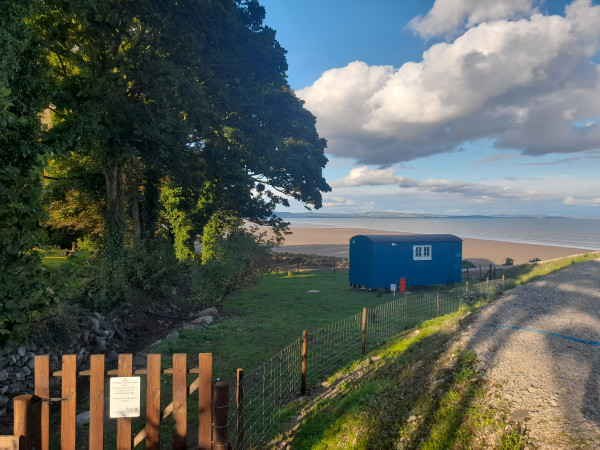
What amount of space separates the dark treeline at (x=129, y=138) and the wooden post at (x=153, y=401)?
4.49 m

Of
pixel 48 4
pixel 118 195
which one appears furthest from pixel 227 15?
pixel 118 195

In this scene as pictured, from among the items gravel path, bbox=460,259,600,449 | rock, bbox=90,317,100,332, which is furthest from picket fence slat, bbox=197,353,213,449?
rock, bbox=90,317,100,332

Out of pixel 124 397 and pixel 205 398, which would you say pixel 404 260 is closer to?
pixel 205 398

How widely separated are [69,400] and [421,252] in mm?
23834

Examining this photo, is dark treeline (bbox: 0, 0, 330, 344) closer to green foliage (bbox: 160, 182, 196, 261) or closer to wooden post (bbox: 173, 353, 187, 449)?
green foliage (bbox: 160, 182, 196, 261)

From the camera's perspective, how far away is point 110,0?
589 inches

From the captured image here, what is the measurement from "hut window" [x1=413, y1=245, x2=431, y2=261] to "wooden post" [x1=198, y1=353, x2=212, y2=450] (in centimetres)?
2243

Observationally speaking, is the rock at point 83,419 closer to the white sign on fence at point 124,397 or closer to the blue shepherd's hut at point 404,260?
the white sign on fence at point 124,397

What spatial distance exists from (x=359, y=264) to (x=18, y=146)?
65.2 feet

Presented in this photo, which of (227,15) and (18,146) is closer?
(18,146)

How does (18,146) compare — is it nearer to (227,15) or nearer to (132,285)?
(132,285)

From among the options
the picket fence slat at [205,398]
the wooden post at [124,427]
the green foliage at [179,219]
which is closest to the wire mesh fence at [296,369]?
the picket fence slat at [205,398]

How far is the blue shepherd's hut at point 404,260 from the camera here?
2411 centimetres

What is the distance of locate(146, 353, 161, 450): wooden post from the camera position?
423cm
